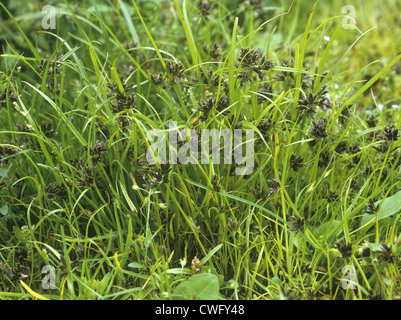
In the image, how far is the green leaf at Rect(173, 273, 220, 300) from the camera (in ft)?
4.57

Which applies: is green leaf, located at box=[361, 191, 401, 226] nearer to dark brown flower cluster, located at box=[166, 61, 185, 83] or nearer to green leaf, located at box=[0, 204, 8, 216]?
dark brown flower cluster, located at box=[166, 61, 185, 83]

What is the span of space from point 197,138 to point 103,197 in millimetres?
464

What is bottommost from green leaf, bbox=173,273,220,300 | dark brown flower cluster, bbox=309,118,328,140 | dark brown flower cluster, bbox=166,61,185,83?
green leaf, bbox=173,273,220,300

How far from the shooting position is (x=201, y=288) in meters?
1.40

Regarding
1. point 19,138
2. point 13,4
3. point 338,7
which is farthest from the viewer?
point 338,7

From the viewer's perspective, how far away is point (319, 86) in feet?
5.50

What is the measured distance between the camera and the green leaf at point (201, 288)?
1.39 m

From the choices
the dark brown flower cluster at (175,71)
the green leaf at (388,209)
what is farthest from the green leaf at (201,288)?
the dark brown flower cluster at (175,71)

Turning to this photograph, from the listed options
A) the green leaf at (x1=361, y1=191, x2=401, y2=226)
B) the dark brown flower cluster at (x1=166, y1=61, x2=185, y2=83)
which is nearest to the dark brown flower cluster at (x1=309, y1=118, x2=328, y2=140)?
the green leaf at (x1=361, y1=191, x2=401, y2=226)

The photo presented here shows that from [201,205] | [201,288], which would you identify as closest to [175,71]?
[201,205]

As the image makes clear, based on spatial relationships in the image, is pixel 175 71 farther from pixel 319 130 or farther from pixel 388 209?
pixel 388 209
